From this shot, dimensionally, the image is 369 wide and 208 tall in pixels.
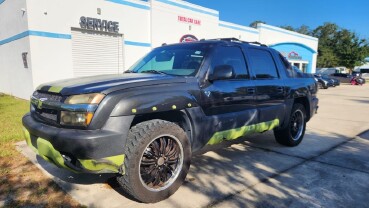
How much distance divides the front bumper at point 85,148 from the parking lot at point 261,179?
0.60 metres

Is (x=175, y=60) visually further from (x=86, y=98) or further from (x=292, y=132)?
(x=292, y=132)

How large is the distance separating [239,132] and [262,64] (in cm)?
128

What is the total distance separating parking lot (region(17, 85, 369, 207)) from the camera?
10.7ft

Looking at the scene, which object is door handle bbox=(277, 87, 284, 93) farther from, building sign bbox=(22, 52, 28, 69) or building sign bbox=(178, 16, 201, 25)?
building sign bbox=(178, 16, 201, 25)

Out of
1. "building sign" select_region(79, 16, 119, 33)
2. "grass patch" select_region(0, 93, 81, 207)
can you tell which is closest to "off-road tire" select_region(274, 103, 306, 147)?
"grass patch" select_region(0, 93, 81, 207)

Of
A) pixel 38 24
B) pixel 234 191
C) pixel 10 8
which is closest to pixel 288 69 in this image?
pixel 234 191

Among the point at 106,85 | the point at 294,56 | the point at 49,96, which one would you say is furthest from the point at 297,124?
the point at 294,56

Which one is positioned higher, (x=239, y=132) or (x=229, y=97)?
(x=229, y=97)

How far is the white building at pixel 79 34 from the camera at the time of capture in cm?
1131

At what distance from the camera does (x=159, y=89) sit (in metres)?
3.22

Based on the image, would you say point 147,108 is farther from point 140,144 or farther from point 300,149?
point 300,149

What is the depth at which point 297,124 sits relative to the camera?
574 cm

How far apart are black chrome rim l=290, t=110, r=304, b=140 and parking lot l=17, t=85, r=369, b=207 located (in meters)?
0.25

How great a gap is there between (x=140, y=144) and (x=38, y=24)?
405 inches
